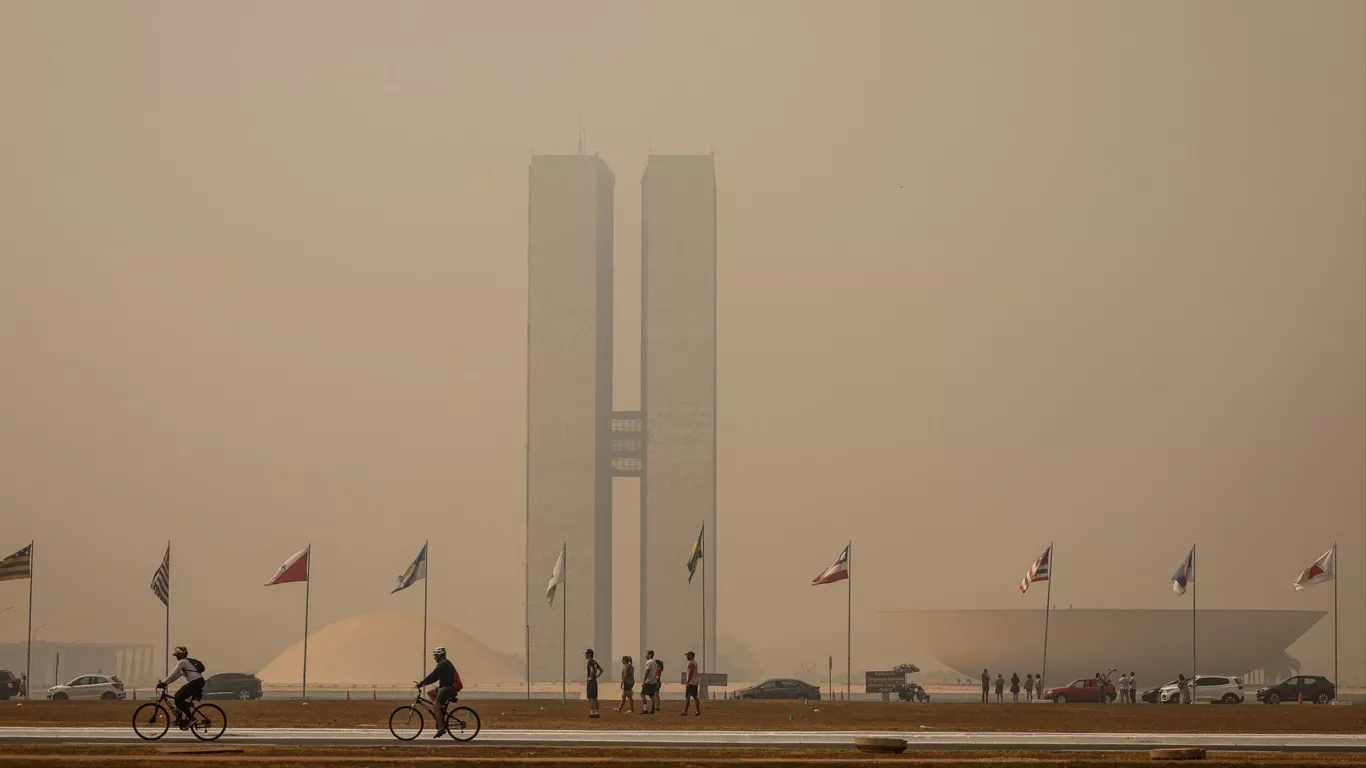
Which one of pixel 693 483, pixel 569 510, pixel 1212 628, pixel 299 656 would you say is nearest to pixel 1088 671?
pixel 1212 628

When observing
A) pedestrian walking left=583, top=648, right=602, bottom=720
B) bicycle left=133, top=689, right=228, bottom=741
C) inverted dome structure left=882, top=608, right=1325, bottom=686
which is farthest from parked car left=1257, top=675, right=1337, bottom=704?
bicycle left=133, top=689, right=228, bottom=741

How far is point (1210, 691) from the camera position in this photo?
65.8m

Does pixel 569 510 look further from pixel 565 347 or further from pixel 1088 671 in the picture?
pixel 1088 671

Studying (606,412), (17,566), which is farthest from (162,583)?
(606,412)

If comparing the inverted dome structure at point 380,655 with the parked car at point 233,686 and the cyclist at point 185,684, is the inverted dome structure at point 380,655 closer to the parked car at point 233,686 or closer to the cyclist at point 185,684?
the parked car at point 233,686

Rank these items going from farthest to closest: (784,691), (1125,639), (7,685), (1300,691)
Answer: (1125,639) → (784,691) → (1300,691) → (7,685)

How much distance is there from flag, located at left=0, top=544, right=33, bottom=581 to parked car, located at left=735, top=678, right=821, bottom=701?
2742 centimetres

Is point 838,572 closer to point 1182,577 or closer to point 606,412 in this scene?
point 1182,577

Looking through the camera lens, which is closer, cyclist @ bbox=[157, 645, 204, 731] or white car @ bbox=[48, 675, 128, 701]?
cyclist @ bbox=[157, 645, 204, 731]

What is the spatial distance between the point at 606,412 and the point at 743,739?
3580 inches

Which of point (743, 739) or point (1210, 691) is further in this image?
point (1210, 691)

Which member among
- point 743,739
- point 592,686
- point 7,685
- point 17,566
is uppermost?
point 17,566

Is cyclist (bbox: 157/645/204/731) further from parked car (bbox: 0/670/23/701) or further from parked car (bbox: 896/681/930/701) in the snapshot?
parked car (bbox: 896/681/930/701)

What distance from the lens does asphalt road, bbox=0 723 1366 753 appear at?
25781mm
